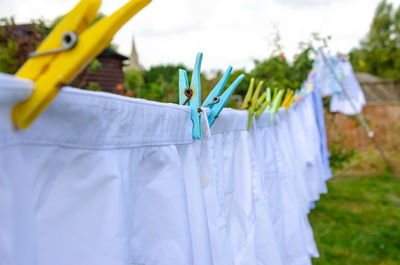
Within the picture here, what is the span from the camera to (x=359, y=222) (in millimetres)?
4191

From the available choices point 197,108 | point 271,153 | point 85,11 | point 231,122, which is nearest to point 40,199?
point 85,11

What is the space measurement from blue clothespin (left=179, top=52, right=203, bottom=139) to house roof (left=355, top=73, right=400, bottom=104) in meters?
16.4

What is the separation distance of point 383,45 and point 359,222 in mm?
18214

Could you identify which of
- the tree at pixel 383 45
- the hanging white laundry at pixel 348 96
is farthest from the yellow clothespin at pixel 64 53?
the tree at pixel 383 45

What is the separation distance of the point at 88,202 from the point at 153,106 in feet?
0.76

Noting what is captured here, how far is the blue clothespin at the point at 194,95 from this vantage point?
88cm

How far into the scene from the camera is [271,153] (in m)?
1.56

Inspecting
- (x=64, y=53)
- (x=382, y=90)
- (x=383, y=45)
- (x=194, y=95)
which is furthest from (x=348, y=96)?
(x=383, y=45)

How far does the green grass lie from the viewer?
3.23m

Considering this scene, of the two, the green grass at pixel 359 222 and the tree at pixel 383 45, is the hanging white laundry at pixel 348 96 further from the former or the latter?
the tree at pixel 383 45

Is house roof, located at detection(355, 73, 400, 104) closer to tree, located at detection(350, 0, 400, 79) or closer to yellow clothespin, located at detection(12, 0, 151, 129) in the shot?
tree, located at detection(350, 0, 400, 79)

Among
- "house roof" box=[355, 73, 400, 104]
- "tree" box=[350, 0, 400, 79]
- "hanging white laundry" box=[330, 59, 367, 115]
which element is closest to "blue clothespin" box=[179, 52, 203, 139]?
"hanging white laundry" box=[330, 59, 367, 115]

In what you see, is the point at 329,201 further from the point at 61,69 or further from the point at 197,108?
the point at 61,69

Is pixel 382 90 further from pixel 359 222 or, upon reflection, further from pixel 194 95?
pixel 194 95
